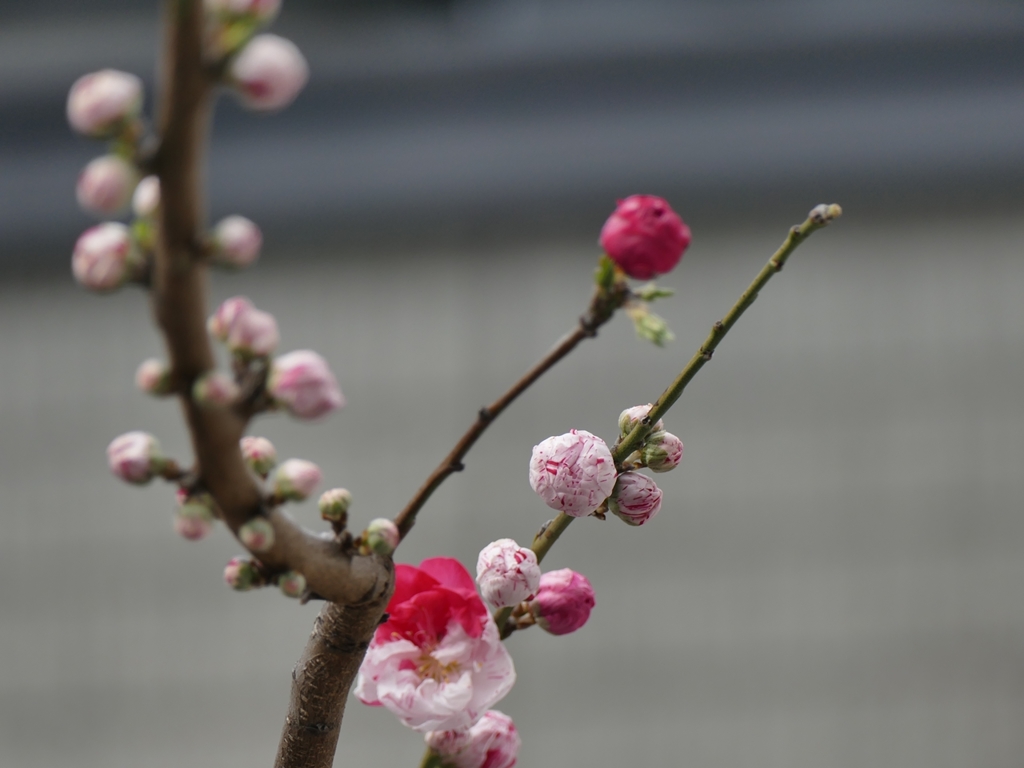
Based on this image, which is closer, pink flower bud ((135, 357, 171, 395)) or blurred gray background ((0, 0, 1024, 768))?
pink flower bud ((135, 357, 171, 395))

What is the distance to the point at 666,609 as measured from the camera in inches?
64.8

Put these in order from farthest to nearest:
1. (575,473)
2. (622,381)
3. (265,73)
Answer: (622,381) < (575,473) < (265,73)

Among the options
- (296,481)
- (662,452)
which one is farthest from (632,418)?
(296,481)

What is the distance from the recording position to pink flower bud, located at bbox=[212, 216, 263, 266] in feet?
0.52

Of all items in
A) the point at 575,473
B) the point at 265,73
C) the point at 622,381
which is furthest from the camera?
the point at 622,381

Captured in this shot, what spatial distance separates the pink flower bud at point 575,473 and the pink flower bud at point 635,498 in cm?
1

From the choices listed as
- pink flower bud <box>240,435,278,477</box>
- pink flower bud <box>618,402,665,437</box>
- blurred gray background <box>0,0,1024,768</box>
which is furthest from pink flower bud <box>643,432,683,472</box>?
blurred gray background <box>0,0,1024,768</box>

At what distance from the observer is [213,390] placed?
0.17 metres

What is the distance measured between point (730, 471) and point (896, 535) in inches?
11.7

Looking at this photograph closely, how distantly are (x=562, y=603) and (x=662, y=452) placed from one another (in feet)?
0.19

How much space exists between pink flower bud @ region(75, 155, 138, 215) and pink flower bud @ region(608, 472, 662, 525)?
0.16m

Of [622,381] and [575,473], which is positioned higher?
[622,381]

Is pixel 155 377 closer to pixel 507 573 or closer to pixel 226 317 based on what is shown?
pixel 226 317

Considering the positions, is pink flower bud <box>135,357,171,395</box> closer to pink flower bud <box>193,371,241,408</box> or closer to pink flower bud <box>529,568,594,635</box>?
pink flower bud <box>193,371,241,408</box>
